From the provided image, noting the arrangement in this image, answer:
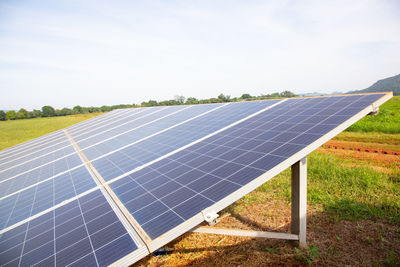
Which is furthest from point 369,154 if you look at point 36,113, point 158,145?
point 36,113

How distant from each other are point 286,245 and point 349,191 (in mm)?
4109

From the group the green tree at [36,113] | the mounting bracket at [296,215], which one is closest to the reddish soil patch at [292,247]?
the mounting bracket at [296,215]

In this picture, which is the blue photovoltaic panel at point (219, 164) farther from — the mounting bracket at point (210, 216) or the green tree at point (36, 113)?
the green tree at point (36, 113)

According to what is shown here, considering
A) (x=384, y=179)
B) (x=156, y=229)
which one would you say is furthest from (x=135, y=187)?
(x=384, y=179)

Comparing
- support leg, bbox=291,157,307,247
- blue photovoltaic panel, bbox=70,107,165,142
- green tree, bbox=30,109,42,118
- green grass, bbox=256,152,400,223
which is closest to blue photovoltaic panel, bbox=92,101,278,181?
support leg, bbox=291,157,307,247

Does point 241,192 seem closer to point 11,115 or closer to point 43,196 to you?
point 43,196

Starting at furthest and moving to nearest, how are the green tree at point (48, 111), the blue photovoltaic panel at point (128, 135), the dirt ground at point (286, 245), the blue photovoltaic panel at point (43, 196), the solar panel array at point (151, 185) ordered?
the green tree at point (48, 111) → the blue photovoltaic panel at point (128, 135) → the dirt ground at point (286, 245) → the blue photovoltaic panel at point (43, 196) → the solar panel array at point (151, 185)

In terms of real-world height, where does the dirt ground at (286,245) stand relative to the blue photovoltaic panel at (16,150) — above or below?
below

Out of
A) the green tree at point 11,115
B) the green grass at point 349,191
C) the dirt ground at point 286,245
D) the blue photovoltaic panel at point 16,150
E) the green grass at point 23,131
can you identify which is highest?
the green tree at point 11,115

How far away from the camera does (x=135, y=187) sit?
4.36m

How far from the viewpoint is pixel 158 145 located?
265 inches

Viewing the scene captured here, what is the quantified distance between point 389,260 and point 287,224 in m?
2.52

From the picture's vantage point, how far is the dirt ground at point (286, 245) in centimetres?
518

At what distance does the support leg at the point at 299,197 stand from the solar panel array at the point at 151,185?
2.80 ft
